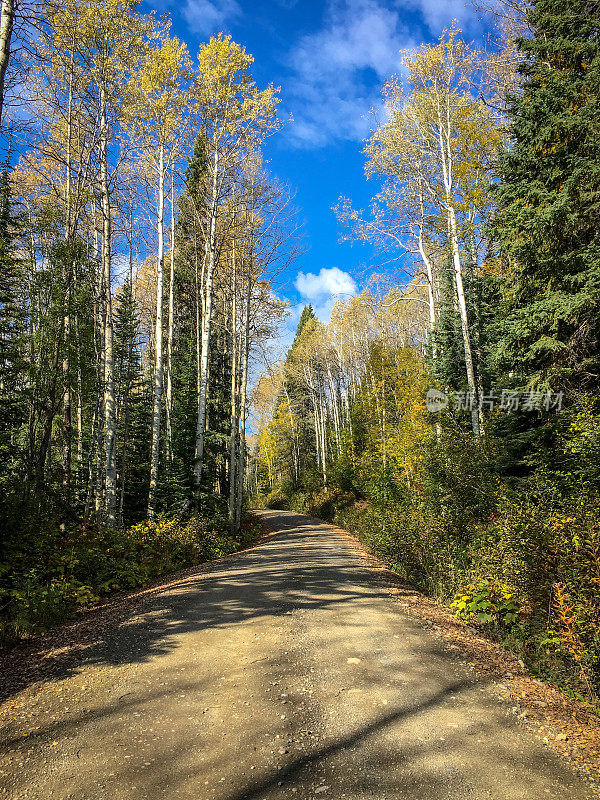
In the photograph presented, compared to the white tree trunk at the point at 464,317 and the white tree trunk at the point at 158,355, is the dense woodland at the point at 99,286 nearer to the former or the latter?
the white tree trunk at the point at 158,355

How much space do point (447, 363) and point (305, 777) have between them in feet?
44.7

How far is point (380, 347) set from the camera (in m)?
21.3

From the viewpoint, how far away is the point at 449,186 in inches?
503

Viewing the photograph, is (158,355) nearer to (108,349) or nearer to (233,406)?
(108,349)

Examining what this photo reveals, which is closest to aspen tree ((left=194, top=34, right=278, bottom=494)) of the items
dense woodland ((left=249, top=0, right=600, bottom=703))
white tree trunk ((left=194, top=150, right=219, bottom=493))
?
white tree trunk ((left=194, top=150, right=219, bottom=493))

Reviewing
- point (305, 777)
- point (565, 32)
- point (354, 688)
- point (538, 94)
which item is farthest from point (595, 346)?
point (305, 777)

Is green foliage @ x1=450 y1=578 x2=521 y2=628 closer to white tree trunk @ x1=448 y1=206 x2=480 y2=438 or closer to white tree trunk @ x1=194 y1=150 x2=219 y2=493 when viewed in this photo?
white tree trunk @ x1=448 y1=206 x2=480 y2=438

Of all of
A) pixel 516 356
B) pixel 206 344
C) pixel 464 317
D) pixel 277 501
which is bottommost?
pixel 277 501

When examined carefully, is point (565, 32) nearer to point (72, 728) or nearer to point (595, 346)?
point (595, 346)

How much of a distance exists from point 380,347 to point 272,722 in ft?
62.7

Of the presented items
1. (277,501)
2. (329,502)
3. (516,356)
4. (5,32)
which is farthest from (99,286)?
(277,501)

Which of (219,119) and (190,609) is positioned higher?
(219,119)

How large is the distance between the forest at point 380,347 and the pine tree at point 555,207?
47 mm

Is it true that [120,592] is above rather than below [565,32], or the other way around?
below
